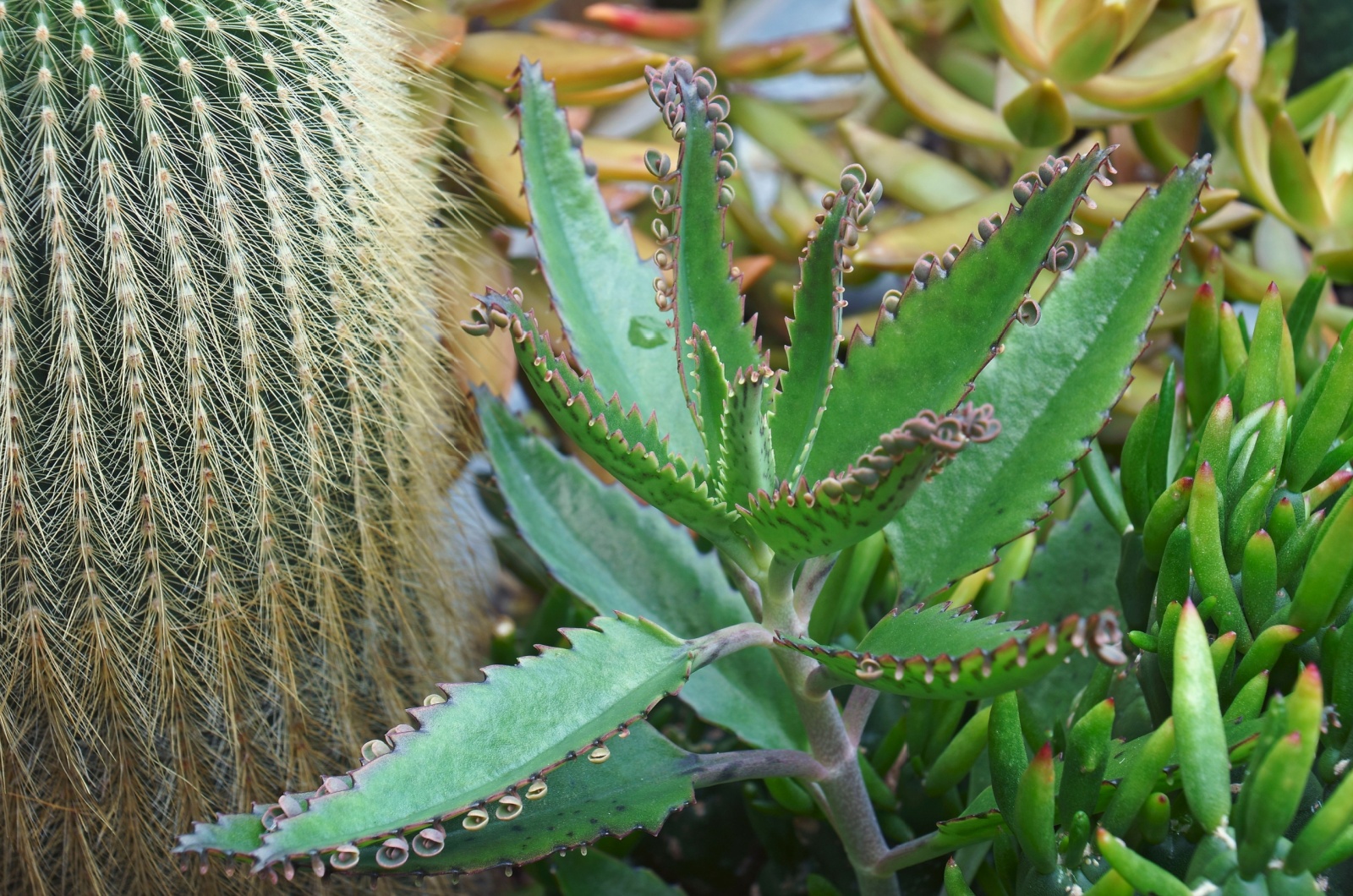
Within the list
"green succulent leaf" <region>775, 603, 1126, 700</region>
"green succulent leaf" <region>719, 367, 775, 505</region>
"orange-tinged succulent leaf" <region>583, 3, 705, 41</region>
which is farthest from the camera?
"orange-tinged succulent leaf" <region>583, 3, 705, 41</region>

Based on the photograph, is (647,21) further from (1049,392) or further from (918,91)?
(1049,392)

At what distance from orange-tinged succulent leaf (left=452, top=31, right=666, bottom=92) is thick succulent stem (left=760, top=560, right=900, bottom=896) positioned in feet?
1.91

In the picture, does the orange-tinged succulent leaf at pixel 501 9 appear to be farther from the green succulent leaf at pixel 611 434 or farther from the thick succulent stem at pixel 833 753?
the thick succulent stem at pixel 833 753

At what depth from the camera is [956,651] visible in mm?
572

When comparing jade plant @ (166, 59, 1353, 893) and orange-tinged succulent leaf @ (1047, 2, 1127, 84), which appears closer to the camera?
jade plant @ (166, 59, 1353, 893)

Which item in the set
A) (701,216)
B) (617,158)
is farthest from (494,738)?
(617,158)

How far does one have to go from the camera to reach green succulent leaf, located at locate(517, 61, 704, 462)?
73cm

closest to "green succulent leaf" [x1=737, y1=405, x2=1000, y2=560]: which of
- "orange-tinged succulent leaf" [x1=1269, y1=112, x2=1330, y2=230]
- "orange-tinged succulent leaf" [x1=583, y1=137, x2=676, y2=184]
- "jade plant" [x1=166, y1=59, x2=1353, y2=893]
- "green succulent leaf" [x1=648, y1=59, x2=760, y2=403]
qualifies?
"jade plant" [x1=166, y1=59, x2=1353, y2=893]

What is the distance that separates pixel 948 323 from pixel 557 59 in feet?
1.98

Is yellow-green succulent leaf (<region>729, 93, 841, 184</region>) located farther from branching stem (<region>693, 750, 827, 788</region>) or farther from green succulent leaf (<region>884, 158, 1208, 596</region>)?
branching stem (<region>693, 750, 827, 788</region>)

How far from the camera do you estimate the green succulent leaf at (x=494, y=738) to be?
20.3 inches

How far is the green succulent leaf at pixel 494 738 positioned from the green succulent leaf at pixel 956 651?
8cm

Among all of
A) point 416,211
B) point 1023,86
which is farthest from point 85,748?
point 1023,86

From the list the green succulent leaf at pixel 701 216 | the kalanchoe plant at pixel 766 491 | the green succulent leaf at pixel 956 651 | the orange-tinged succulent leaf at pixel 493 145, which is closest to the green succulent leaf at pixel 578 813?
the kalanchoe plant at pixel 766 491
